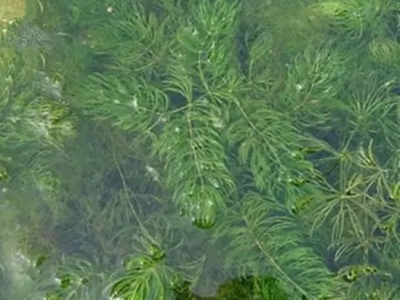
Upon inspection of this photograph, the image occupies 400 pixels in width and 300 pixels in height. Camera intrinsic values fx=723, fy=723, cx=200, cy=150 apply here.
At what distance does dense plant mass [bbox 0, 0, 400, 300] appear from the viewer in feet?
8.57

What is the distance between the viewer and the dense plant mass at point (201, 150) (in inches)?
103

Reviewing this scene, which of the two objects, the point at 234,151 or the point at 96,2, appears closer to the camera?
the point at 234,151

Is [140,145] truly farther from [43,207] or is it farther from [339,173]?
[339,173]

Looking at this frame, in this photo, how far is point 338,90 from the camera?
112 inches

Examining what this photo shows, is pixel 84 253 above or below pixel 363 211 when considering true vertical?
below

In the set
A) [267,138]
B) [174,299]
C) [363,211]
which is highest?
[267,138]

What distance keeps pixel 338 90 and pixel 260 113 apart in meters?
0.33

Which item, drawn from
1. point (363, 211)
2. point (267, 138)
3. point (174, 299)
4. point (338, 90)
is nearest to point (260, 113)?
point (267, 138)

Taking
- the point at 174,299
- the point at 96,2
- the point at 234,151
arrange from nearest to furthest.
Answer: the point at 174,299 < the point at 234,151 < the point at 96,2

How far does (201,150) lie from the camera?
267cm

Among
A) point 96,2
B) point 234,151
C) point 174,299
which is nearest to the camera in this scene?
point 174,299

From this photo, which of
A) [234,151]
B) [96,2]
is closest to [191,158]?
[234,151]

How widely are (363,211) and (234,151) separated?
20.7 inches

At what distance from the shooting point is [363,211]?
8.70 ft
